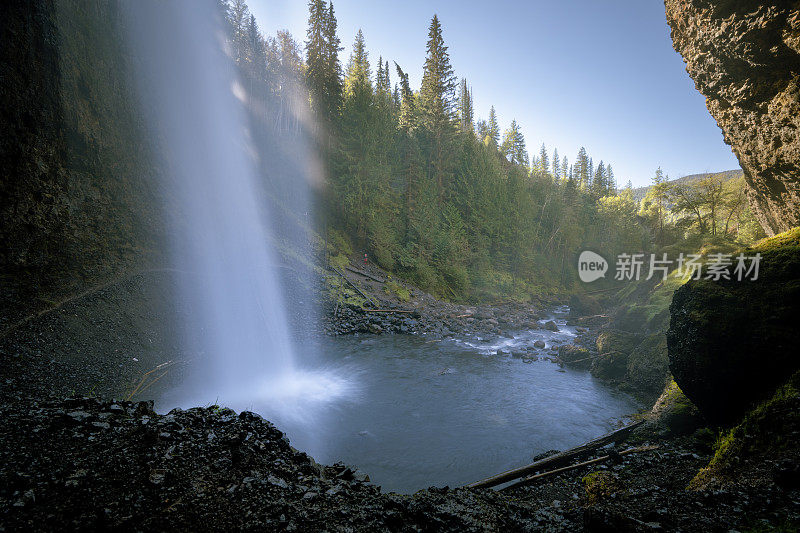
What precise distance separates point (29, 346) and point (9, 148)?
4971 mm

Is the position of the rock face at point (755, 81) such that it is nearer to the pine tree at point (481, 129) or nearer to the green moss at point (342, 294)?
the green moss at point (342, 294)

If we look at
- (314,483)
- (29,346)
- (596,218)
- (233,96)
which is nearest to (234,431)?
(314,483)

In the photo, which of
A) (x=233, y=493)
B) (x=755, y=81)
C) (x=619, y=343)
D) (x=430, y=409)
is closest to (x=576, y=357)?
(x=619, y=343)

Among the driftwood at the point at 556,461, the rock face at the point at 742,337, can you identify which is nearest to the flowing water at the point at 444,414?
the driftwood at the point at 556,461

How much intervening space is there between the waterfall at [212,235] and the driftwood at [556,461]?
6.07m

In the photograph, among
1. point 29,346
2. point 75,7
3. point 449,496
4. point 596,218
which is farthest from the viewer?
Result: point 596,218

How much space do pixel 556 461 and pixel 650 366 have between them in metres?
7.05

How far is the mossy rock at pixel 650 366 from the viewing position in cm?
988

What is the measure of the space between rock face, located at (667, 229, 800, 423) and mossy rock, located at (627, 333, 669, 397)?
5.18m

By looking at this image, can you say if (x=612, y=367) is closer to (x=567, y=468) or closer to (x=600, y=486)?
(x=567, y=468)

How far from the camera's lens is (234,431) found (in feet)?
15.7

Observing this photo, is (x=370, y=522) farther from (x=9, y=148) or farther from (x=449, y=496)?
(x=9, y=148)

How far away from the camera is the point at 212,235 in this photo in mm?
15383

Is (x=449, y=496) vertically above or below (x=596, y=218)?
below
